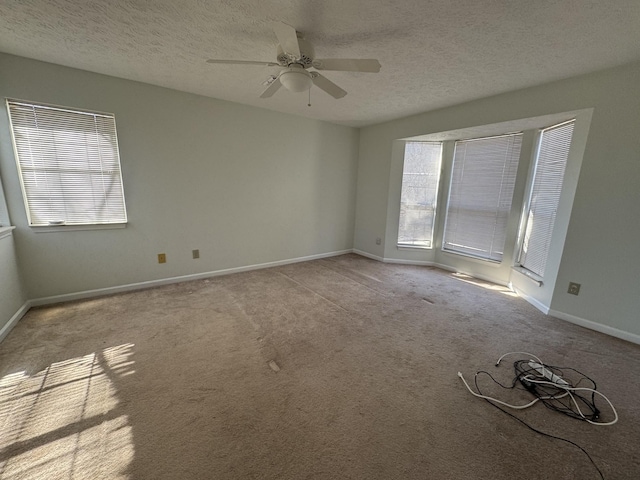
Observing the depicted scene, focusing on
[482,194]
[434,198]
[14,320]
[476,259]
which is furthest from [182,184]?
[476,259]

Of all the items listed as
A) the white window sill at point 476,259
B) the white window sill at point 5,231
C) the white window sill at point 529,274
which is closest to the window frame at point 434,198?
the white window sill at point 476,259

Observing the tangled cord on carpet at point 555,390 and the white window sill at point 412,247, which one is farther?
the white window sill at point 412,247

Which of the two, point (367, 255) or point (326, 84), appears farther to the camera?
point (367, 255)

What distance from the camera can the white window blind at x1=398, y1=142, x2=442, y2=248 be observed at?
168 inches

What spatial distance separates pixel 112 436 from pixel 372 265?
12.3 feet

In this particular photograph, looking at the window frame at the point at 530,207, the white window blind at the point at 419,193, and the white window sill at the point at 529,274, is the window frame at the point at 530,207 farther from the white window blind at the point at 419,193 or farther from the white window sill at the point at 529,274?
the white window blind at the point at 419,193

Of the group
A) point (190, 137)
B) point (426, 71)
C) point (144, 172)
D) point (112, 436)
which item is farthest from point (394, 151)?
point (112, 436)

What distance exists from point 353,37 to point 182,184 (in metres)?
2.59

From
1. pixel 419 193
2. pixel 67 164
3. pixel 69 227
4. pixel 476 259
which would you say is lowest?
pixel 476 259

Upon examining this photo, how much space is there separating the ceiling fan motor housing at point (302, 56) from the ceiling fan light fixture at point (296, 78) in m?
0.05

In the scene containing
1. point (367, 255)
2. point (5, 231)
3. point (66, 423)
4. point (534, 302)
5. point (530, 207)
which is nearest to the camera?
point (66, 423)

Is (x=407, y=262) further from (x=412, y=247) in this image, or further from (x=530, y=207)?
(x=530, y=207)

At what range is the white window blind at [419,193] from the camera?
14.0 feet

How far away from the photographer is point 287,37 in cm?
156
